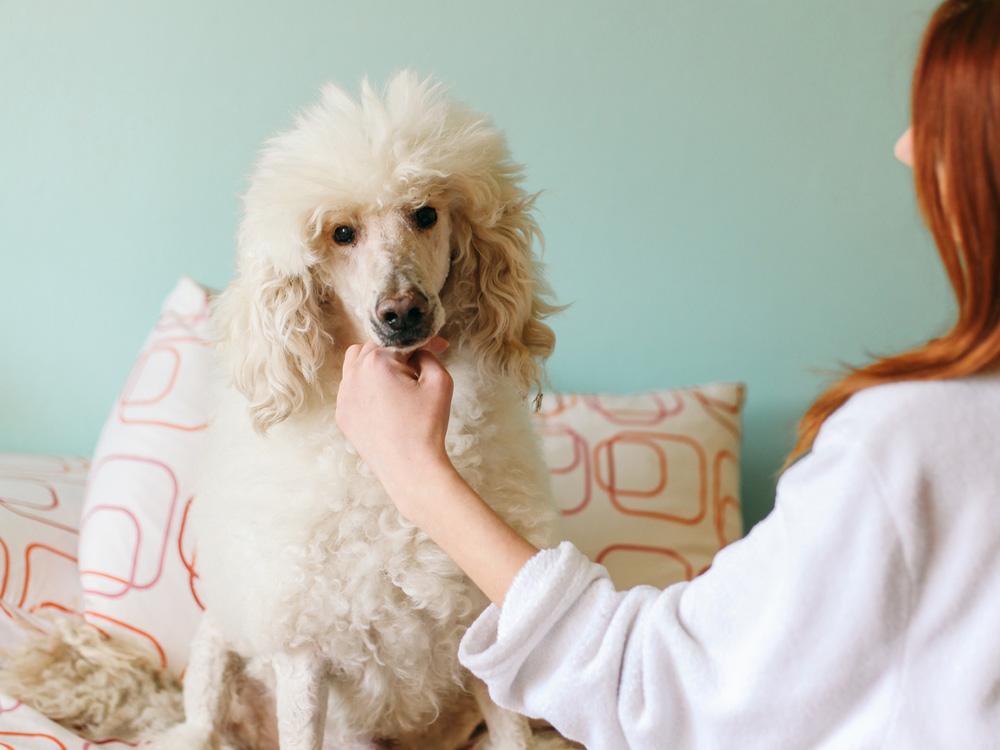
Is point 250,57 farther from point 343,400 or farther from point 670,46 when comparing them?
point 343,400

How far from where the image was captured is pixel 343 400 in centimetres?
92

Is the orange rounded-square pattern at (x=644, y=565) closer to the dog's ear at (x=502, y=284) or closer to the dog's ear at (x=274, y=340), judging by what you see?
the dog's ear at (x=502, y=284)

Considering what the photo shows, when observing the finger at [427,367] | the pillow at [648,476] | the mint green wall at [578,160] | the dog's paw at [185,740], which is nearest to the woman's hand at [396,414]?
the finger at [427,367]

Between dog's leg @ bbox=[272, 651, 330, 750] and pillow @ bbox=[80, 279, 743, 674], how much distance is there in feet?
1.23

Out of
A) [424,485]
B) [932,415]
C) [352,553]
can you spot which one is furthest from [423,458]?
[932,415]

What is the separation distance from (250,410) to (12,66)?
960 mm

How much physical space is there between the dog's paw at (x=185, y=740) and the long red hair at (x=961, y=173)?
2.99ft

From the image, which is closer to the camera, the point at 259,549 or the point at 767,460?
the point at 259,549

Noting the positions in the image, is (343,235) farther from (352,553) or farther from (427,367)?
(352,553)

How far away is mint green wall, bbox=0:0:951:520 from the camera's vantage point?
167 centimetres

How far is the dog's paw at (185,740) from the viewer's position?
1.21m

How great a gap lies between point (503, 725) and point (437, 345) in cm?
45

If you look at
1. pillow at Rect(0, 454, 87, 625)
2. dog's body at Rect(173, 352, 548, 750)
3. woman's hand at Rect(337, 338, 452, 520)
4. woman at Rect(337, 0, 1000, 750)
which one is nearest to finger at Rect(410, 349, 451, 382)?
woman's hand at Rect(337, 338, 452, 520)

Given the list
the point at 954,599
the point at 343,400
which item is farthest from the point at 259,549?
the point at 954,599
